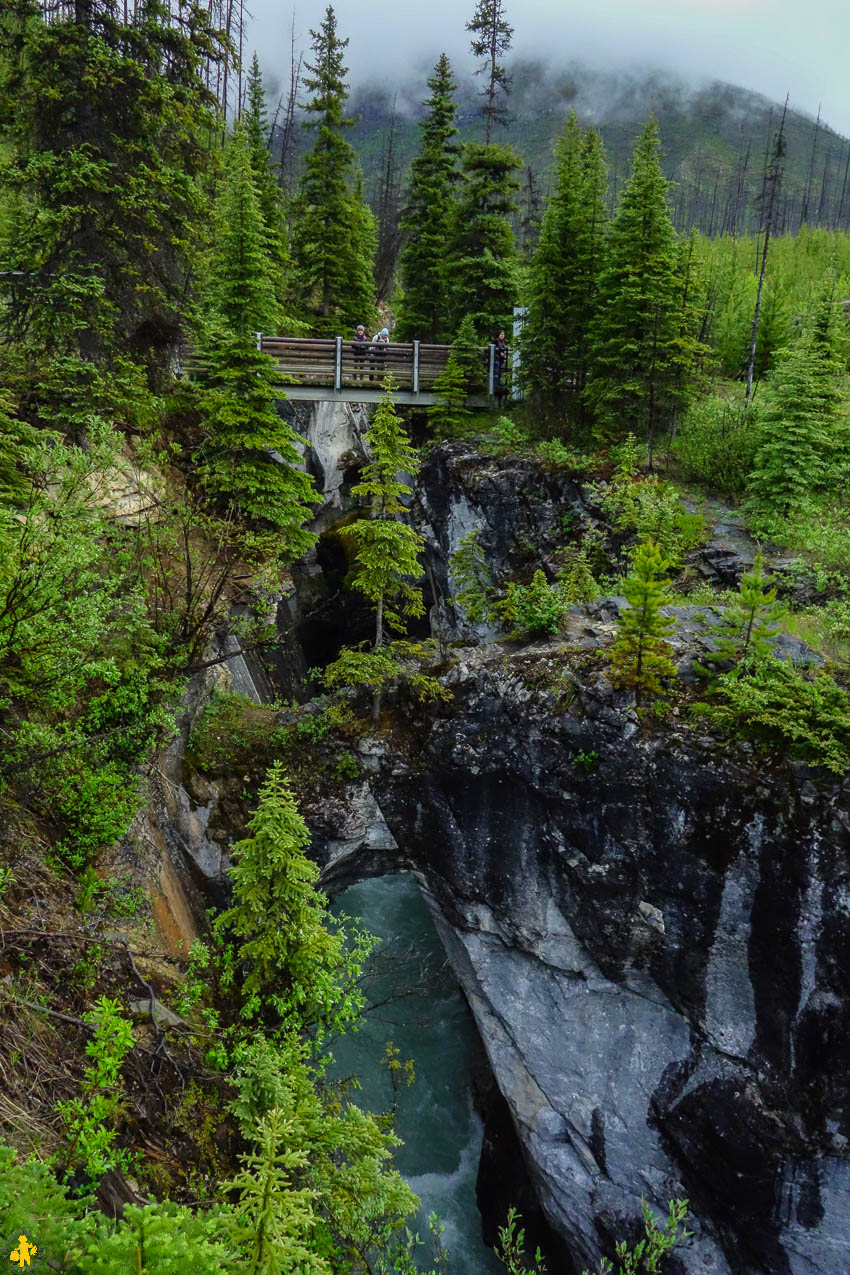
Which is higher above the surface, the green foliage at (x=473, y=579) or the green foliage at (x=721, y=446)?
the green foliage at (x=721, y=446)

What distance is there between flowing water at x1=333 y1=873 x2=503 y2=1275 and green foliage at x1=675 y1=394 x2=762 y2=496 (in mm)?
13518

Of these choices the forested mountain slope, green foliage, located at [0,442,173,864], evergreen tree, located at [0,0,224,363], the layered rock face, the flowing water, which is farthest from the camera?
the forested mountain slope

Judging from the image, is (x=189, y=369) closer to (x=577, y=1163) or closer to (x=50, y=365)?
(x=50, y=365)

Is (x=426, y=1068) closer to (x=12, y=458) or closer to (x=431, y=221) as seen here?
(x=12, y=458)

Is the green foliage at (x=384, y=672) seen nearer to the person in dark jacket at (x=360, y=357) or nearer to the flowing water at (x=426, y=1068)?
the flowing water at (x=426, y=1068)

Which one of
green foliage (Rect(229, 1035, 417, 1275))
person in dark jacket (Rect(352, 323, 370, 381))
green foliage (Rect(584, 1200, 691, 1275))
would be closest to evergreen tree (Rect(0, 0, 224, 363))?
person in dark jacket (Rect(352, 323, 370, 381))

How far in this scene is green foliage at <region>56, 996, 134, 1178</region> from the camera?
15.9ft

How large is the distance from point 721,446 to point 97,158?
14.8 metres

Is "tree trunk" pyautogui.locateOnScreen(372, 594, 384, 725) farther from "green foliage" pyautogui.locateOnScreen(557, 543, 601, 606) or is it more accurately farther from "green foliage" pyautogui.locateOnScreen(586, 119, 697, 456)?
"green foliage" pyautogui.locateOnScreen(586, 119, 697, 456)

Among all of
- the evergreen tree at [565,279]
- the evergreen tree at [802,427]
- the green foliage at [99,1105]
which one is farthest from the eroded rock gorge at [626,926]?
the evergreen tree at [565,279]

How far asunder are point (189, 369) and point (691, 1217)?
1997 cm

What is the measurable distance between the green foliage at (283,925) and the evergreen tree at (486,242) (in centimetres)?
1813

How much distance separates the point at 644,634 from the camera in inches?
396

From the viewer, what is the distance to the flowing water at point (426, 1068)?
1295 centimetres
